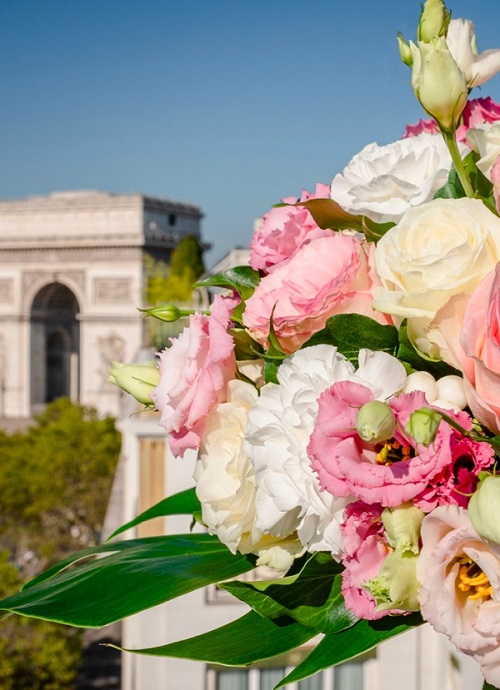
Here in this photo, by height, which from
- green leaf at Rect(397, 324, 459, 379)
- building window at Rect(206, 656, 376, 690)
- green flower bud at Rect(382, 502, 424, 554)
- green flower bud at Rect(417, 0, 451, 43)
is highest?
green flower bud at Rect(417, 0, 451, 43)

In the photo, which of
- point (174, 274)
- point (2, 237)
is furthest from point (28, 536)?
point (2, 237)

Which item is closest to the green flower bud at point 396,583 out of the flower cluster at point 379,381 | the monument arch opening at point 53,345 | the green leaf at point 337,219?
the flower cluster at point 379,381

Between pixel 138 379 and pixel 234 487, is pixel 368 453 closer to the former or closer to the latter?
pixel 234 487

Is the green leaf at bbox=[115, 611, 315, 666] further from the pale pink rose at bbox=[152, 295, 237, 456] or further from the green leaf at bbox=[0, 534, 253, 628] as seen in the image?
the pale pink rose at bbox=[152, 295, 237, 456]

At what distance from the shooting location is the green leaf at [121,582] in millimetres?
790

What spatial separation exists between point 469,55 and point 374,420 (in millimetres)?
360

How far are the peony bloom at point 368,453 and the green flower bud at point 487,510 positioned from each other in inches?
1.6

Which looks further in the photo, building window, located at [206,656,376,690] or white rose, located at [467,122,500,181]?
building window, located at [206,656,376,690]

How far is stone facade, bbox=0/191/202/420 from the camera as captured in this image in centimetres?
2450

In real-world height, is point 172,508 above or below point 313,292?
below

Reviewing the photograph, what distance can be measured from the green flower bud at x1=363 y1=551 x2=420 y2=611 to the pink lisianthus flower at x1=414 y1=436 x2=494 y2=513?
0.04m

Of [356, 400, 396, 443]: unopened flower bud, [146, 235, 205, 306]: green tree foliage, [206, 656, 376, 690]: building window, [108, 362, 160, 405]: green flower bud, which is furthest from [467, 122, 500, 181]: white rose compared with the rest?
[146, 235, 205, 306]: green tree foliage

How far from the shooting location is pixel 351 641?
0.73 metres

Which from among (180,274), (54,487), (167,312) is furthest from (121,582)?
(180,274)
